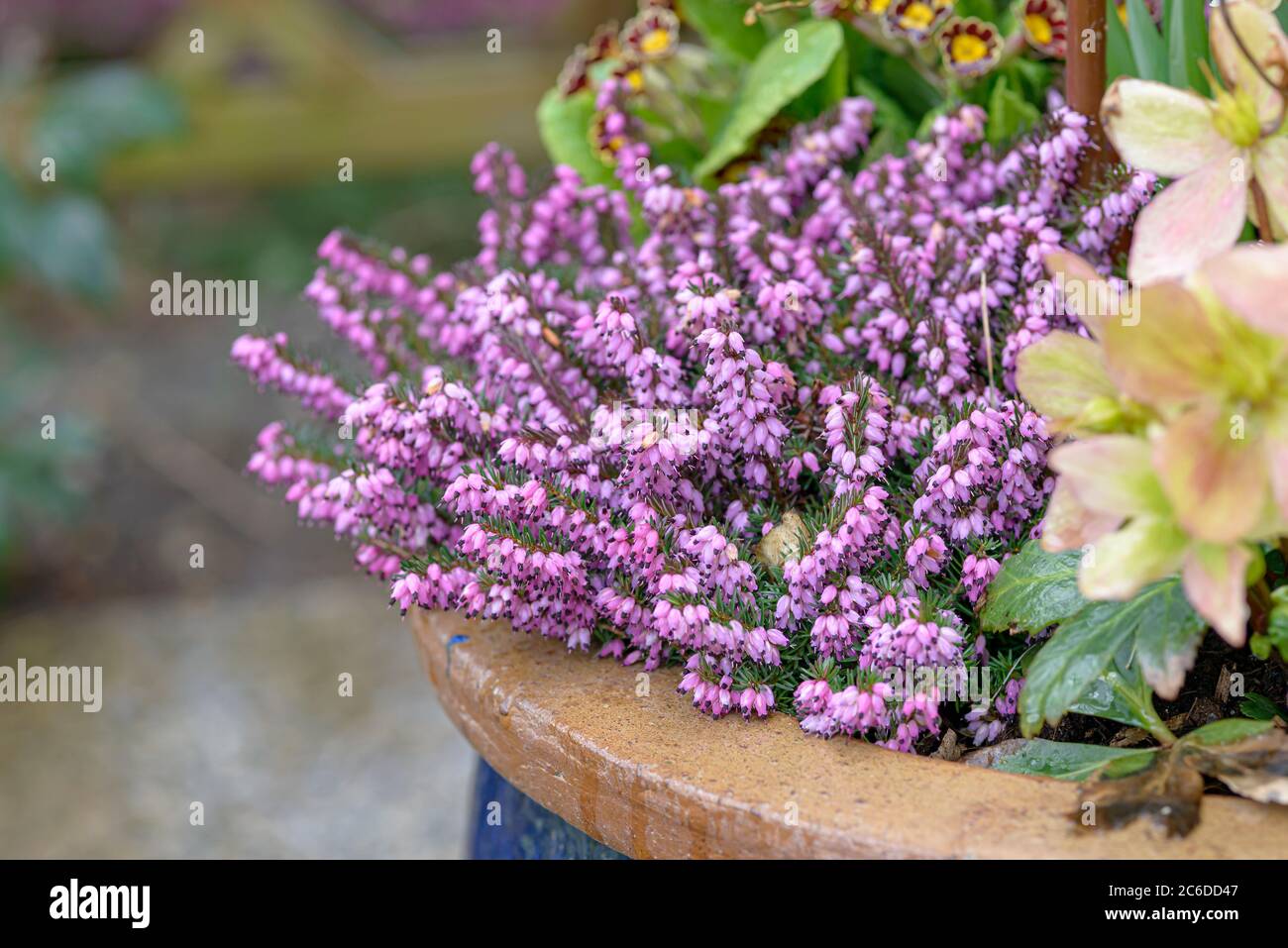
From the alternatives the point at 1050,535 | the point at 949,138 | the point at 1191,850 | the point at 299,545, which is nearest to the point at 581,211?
the point at 949,138

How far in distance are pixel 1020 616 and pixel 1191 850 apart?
7.3 inches

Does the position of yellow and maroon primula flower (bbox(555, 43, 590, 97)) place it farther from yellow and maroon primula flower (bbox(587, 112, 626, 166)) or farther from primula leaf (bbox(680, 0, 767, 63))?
primula leaf (bbox(680, 0, 767, 63))

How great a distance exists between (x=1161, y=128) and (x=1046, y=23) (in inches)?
19.0

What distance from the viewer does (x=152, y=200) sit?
4344mm

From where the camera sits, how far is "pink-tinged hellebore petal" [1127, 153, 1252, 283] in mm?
704

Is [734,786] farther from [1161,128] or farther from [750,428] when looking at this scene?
[1161,128]

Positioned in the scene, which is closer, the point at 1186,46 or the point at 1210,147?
the point at 1210,147

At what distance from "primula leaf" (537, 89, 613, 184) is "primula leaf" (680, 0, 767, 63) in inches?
6.3

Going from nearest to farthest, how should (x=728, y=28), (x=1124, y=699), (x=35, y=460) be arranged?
1. (x=1124, y=699)
2. (x=728, y=28)
3. (x=35, y=460)

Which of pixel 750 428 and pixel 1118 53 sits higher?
pixel 1118 53

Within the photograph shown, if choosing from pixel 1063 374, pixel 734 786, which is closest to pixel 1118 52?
pixel 1063 374

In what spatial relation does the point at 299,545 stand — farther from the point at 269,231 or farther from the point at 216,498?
the point at 269,231

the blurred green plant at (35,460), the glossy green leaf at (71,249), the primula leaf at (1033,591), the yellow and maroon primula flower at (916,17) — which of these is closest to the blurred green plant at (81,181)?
the glossy green leaf at (71,249)

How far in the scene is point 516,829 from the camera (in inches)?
42.8
